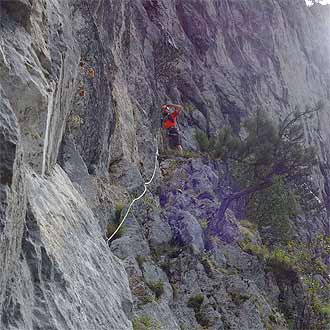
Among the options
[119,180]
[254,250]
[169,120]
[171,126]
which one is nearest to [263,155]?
[254,250]

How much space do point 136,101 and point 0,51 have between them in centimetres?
1143

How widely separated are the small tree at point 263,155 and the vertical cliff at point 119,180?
74 centimetres

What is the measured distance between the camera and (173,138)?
18.7m

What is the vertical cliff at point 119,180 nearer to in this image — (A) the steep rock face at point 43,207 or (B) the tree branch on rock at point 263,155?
(A) the steep rock face at point 43,207

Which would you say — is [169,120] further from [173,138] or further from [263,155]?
[263,155]

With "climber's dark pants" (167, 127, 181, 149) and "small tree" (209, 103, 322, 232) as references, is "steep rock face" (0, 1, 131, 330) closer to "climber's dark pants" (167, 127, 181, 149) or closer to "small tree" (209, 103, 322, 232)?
"small tree" (209, 103, 322, 232)

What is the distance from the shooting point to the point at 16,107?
13.8 ft

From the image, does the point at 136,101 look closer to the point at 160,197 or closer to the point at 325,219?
the point at 160,197

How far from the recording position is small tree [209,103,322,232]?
15414mm

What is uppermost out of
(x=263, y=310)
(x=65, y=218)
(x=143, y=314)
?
(x=65, y=218)

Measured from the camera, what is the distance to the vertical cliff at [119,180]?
3.48 metres

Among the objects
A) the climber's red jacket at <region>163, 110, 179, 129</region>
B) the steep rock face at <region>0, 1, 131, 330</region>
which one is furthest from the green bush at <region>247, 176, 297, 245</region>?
the steep rock face at <region>0, 1, 131, 330</region>

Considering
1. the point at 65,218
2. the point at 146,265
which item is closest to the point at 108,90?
the point at 146,265

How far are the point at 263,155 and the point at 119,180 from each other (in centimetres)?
623
